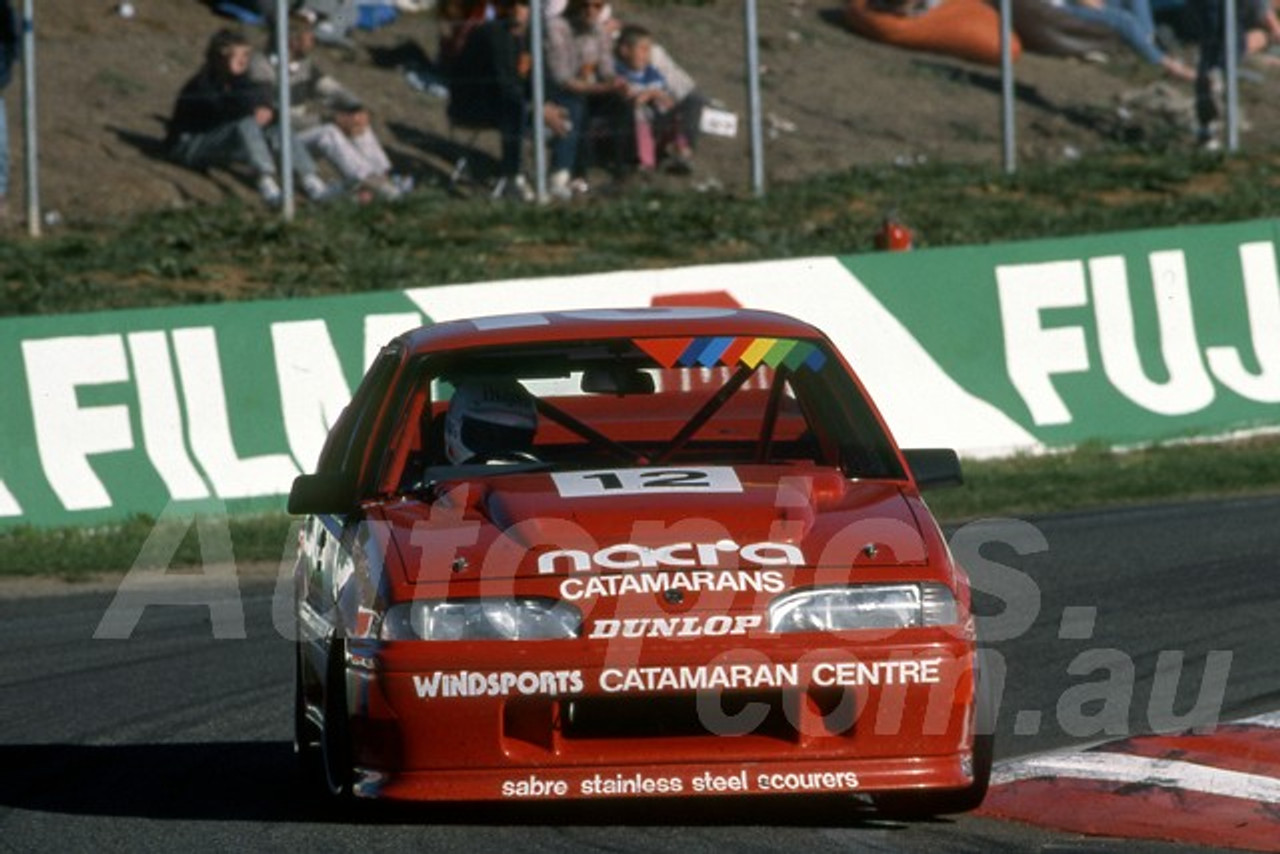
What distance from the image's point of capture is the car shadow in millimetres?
7027

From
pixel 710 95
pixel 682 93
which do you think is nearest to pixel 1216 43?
pixel 710 95

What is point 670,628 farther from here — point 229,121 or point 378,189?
point 378,189

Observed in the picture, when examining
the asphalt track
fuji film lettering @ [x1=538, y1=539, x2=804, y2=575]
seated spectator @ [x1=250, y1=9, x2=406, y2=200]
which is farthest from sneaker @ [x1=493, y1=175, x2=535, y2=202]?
fuji film lettering @ [x1=538, y1=539, x2=804, y2=575]

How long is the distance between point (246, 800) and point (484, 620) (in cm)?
137

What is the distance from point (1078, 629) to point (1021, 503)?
5606 millimetres

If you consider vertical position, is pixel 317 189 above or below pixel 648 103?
below

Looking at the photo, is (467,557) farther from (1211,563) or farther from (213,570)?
(213,570)

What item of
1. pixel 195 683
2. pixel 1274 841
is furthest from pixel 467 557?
pixel 195 683

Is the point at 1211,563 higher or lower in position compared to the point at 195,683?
lower

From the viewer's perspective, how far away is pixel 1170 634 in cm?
1042

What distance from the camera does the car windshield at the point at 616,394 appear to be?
24.8 feet

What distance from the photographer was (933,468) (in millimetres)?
7535

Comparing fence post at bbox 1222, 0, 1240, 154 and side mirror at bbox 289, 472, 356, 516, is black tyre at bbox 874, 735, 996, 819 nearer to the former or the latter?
side mirror at bbox 289, 472, 356, 516

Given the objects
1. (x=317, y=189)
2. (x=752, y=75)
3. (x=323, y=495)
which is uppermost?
(x=323, y=495)
